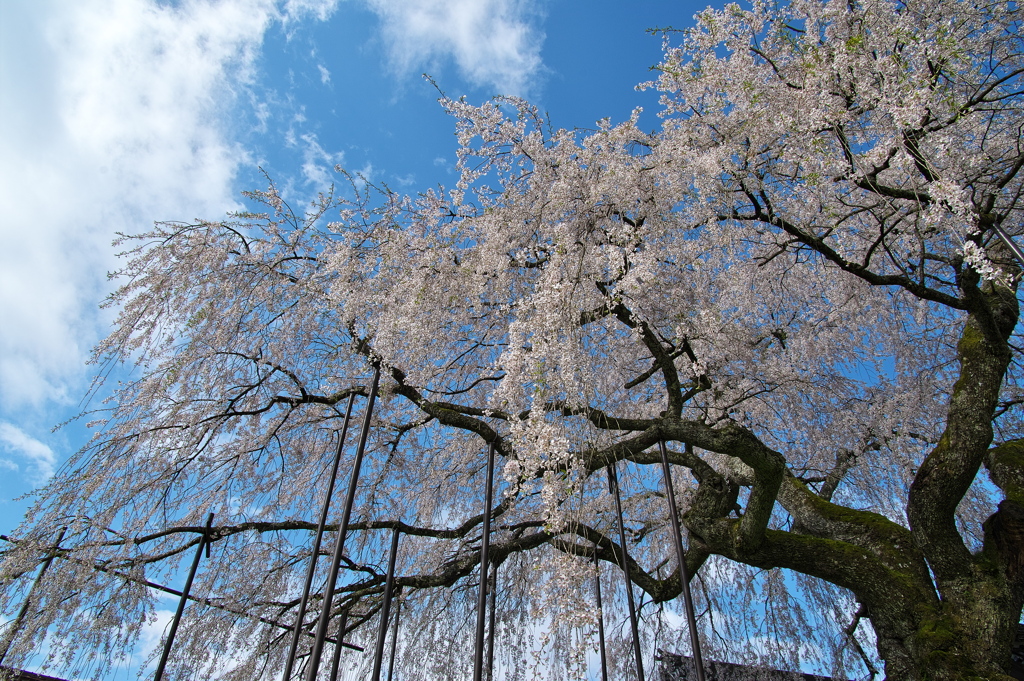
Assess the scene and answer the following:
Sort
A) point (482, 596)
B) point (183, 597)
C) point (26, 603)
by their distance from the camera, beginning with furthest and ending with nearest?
1. point (183, 597)
2. point (26, 603)
3. point (482, 596)

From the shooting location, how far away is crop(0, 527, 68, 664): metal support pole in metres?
3.59

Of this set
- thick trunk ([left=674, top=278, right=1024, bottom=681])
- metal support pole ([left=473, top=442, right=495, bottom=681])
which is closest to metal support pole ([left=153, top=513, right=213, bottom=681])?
metal support pole ([left=473, top=442, right=495, bottom=681])

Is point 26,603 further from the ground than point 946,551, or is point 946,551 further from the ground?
point 946,551

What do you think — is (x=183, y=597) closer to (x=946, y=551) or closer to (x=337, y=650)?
(x=337, y=650)

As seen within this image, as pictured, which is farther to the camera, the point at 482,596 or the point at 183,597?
the point at 183,597

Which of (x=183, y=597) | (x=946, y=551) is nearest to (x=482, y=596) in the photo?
(x=183, y=597)

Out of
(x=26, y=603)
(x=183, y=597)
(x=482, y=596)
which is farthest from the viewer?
(x=183, y=597)

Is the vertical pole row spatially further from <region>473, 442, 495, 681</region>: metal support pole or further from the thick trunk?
the thick trunk

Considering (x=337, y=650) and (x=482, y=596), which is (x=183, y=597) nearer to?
(x=337, y=650)

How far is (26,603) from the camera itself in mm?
3684

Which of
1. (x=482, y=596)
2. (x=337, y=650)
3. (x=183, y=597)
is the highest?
(x=183, y=597)

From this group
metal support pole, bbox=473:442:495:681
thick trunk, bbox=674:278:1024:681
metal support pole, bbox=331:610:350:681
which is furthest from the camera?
metal support pole, bbox=331:610:350:681

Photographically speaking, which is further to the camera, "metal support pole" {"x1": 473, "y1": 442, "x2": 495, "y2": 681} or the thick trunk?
the thick trunk

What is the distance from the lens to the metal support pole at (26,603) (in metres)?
3.59
